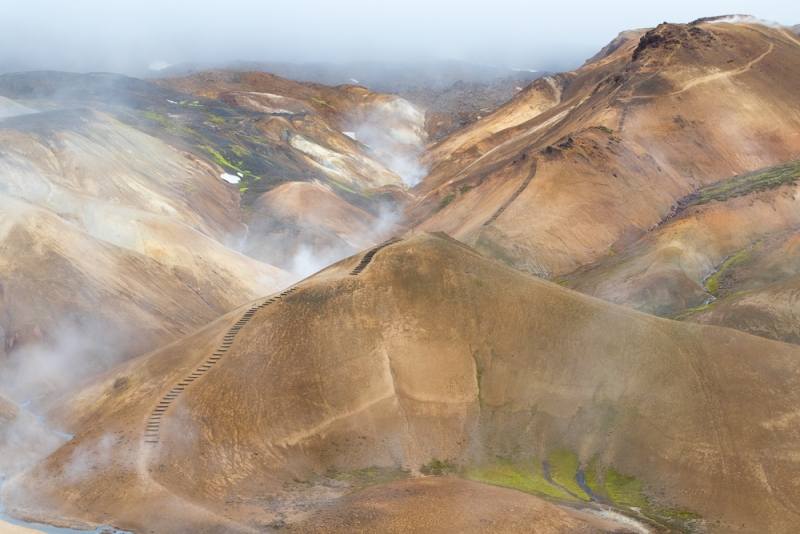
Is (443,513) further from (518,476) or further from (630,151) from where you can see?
(630,151)

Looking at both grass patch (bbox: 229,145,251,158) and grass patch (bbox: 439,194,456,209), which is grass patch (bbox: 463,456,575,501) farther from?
grass patch (bbox: 229,145,251,158)

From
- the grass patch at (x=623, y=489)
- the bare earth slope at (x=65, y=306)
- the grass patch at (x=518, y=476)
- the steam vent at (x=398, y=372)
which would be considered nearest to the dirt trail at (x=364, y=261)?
the steam vent at (x=398, y=372)

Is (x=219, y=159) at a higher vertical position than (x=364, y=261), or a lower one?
lower

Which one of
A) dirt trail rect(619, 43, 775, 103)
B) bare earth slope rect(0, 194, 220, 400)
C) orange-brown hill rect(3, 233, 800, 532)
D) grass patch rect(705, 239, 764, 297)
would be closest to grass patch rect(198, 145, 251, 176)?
dirt trail rect(619, 43, 775, 103)

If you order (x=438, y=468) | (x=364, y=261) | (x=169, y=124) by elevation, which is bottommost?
(x=169, y=124)

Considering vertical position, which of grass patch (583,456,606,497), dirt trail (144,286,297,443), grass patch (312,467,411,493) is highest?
dirt trail (144,286,297,443)

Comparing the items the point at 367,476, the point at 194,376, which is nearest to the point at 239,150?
the point at 194,376

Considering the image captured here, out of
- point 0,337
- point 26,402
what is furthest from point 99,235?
point 26,402

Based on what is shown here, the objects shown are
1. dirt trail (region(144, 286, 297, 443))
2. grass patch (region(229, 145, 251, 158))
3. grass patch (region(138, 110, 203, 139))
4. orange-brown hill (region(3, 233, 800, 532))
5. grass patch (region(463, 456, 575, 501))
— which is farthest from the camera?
grass patch (region(229, 145, 251, 158))
